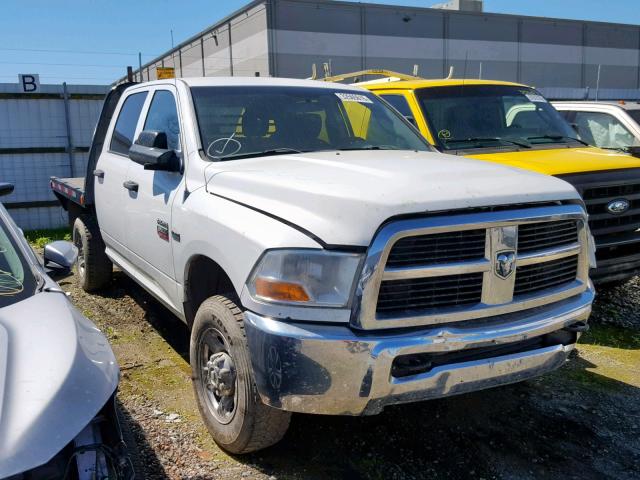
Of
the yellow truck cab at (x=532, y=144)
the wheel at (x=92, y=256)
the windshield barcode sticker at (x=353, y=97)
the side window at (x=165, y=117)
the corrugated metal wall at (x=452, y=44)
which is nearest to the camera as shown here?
the side window at (x=165, y=117)

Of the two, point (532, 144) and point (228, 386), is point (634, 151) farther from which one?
point (228, 386)

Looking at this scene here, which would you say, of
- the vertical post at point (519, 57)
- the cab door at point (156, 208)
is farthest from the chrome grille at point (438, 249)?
the vertical post at point (519, 57)

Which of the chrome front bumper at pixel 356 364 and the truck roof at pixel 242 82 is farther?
the truck roof at pixel 242 82

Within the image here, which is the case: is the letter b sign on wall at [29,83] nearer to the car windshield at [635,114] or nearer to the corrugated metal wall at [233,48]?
the car windshield at [635,114]

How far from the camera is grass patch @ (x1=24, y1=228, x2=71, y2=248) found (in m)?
9.59

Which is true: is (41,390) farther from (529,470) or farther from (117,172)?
(117,172)

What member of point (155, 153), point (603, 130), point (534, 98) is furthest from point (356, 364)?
point (603, 130)

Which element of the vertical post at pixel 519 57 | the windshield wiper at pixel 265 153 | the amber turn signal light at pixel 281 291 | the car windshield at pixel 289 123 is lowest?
the amber turn signal light at pixel 281 291

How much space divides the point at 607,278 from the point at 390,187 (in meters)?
3.34

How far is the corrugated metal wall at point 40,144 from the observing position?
10.3 meters

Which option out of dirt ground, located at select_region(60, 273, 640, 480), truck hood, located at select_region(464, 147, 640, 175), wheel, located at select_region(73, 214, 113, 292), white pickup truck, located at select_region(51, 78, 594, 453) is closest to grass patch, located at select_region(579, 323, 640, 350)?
dirt ground, located at select_region(60, 273, 640, 480)

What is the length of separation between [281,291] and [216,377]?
0.83 m

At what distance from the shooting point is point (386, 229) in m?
2.68

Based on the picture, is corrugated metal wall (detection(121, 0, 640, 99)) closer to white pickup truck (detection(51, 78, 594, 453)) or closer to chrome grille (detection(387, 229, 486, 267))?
white pickup truck (detection(51, 78, 594, 453))
